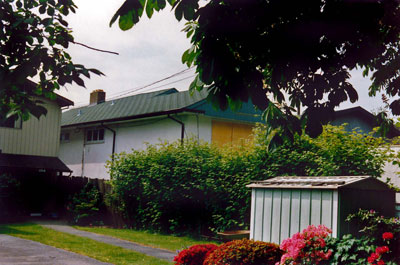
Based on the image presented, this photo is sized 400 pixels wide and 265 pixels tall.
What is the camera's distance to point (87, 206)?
19.5 metres

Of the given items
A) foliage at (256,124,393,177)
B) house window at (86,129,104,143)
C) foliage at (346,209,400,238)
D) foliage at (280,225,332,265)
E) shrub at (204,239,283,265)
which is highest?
house window at (86,129,104,143)

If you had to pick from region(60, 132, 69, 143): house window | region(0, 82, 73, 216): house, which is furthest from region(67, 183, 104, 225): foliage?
region(60, 132, 69, 143): house window

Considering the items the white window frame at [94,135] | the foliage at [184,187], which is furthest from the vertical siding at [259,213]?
the white window frame at [94,135]

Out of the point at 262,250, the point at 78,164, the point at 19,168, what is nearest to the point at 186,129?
the point at 19,168

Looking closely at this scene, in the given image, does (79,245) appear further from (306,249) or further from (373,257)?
(373,257)

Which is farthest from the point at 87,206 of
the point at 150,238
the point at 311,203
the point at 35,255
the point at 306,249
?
the point at 306,249

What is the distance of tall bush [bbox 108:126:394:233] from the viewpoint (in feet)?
36.8

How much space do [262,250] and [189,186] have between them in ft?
27.7

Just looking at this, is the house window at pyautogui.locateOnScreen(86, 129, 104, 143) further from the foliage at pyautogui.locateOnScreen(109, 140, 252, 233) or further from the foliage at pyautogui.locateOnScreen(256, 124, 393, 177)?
the foliage at pyautogui.locateOnScreen(256, 124, 393, 177)

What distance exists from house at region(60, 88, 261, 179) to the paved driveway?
333 inches

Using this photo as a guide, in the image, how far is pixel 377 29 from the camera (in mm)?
3932

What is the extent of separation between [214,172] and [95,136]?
16.8 m

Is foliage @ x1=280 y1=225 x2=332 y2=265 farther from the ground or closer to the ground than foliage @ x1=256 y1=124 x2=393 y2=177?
closer to the ground

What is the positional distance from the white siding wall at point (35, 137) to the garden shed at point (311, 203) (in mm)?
16887
